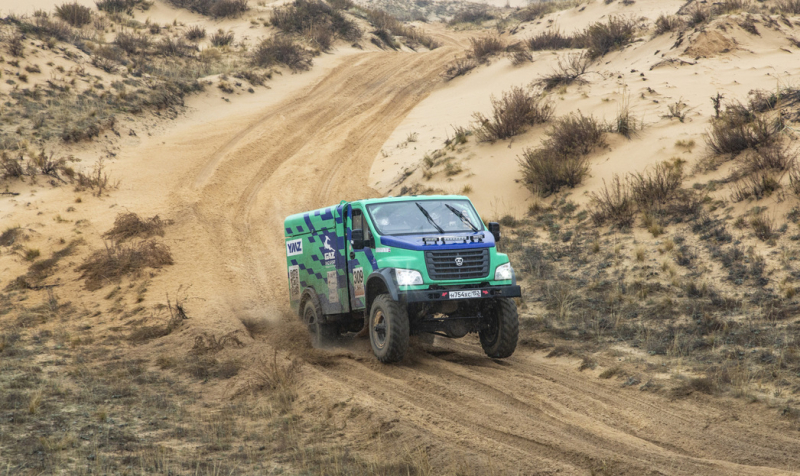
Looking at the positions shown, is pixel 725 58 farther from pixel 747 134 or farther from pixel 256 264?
pixel 256 264

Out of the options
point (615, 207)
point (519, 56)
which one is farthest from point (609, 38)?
point (615, 207)

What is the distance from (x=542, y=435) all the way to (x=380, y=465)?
1864mm

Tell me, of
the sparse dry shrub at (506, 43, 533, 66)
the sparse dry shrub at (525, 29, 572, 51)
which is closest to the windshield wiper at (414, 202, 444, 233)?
the sparse dry shrub at (506, 43, 533, 66)

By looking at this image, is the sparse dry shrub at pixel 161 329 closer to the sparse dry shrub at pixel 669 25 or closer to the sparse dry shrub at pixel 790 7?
the sparse dry shrub at pixel 669 25

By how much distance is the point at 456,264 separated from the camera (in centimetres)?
956

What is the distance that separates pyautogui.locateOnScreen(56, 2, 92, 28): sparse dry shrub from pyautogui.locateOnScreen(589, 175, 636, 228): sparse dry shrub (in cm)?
2989

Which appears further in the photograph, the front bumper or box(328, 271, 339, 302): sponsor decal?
box(328, 271, 339, 302): sponsor decal

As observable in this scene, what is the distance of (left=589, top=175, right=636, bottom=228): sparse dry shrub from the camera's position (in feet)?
49.1

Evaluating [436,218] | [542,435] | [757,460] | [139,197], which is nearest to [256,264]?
[139,197]

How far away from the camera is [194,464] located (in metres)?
6.34

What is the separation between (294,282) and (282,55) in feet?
72.8

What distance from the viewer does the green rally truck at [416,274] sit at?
9383mm

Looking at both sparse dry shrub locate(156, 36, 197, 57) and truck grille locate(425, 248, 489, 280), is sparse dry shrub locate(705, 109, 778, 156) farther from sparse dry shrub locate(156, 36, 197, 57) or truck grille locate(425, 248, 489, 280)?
sparse dry shrub locate(156, 36, 197, 57)

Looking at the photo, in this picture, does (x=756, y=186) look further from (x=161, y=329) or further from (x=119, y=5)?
(x=119, y=5)
